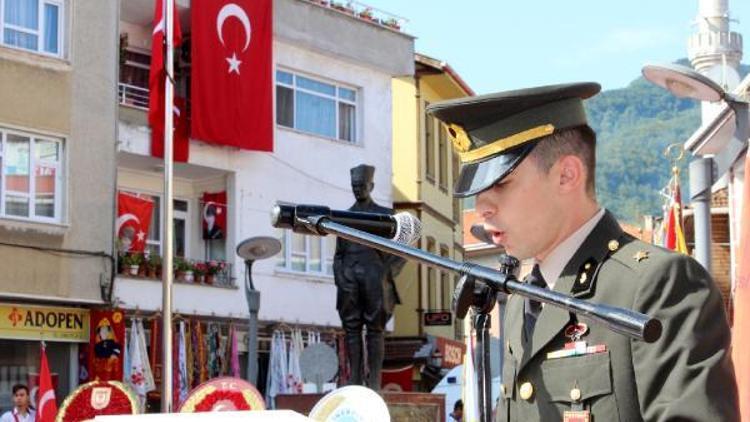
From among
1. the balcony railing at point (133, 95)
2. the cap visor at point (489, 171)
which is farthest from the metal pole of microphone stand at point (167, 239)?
the cap visor at point (489, 171)

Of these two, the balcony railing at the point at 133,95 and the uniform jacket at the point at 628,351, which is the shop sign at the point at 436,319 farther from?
the uniform jacket at the point at 628,351

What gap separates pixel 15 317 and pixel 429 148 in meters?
18.2

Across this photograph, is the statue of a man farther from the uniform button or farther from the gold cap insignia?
the uniform button

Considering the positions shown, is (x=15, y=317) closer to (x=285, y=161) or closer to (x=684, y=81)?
(x=285, y=161)

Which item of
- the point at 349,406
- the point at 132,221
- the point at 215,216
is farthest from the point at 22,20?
the point at 349,406

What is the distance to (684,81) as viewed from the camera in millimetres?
13211

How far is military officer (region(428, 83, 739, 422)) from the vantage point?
3.97 meters

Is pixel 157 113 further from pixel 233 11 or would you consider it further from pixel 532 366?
pixel 532 366

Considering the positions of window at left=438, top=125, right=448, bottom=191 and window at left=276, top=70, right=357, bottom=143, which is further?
window at left=438, top=125, right=448, bottom=191

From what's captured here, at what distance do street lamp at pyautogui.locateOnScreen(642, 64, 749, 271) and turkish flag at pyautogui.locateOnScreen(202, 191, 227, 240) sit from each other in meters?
19.3

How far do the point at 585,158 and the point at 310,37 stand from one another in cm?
3208

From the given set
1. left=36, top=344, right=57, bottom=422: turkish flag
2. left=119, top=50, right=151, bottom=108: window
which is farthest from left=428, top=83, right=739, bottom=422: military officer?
left=119, top=50, right=151, bottom=108: window

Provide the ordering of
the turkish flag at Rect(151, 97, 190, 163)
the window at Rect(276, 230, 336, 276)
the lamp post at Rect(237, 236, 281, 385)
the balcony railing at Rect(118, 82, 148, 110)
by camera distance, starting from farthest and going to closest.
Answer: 1. the window at Rect(276, 230, 336, 276)
2. the balcony railing at Rect(118, 82, 148, 110)
3. the turkish flag at Rect(151, 97, 190, 163)
4. the lamp post at Rect(237, 236, 281, 385)

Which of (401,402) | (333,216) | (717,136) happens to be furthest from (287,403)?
(333,216)
